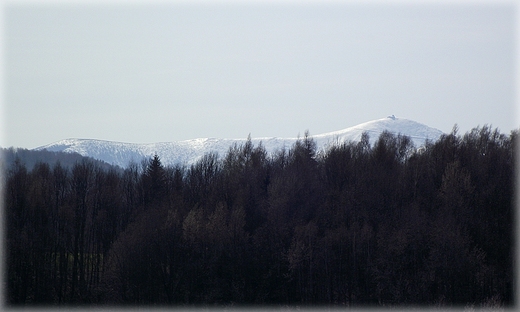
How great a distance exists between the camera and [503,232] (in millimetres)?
52625

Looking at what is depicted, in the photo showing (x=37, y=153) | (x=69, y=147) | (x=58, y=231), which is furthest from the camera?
(x=69, y=147)

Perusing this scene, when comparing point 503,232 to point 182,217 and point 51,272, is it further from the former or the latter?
point 51,272

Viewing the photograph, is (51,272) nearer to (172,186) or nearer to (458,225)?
(172,186)

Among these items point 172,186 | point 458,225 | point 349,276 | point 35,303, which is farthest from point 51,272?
point 458,225

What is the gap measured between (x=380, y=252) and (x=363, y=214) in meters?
4.77

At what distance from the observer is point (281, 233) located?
54.2 meters

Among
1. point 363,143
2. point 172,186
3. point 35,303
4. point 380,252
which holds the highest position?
point 363,143

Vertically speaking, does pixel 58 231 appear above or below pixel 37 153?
below

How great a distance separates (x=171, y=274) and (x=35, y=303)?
33.1 ft

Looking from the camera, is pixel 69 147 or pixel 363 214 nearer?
pixel 363 214

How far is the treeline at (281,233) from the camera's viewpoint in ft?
159

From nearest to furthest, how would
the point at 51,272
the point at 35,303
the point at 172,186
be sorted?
1. the point at 35,303
2. the point at 51,272
3. the point at 172,186

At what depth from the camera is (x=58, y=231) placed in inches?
2355

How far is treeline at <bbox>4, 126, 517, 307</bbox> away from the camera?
48469 mm
